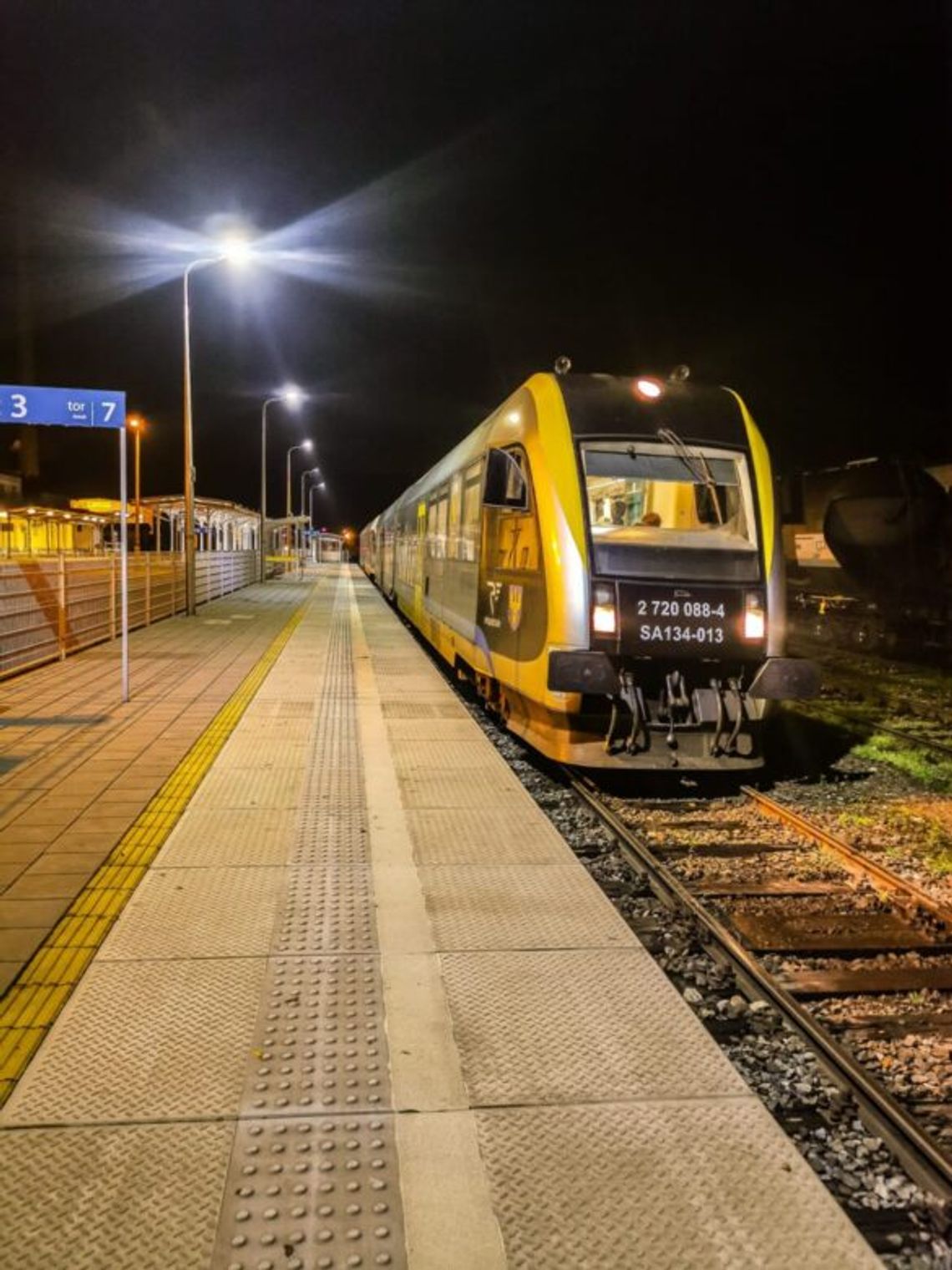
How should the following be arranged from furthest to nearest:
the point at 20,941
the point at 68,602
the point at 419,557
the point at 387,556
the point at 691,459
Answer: the point at 387,556, the point at 419,557, the point at 68,602, the point at 691,459, the point at 20,941

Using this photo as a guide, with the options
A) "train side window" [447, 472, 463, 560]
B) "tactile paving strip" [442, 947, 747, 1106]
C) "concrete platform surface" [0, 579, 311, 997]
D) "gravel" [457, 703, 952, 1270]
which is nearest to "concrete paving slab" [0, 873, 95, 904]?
"concrete platform surface" [0, 579, 311, 997]

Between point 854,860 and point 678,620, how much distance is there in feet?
6.61

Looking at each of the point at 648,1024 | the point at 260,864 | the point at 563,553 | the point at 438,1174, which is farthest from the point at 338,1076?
the point at 563,553

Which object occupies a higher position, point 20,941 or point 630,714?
point 630,714

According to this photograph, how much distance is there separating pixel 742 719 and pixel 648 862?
1.88 metres

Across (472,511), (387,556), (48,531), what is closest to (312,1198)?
(472,511)

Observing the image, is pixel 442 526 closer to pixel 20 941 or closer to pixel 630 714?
pixel 630 714

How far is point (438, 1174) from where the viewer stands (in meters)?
2.71

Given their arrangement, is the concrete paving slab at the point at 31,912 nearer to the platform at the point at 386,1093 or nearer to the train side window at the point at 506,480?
the platform at the point at 386,1093

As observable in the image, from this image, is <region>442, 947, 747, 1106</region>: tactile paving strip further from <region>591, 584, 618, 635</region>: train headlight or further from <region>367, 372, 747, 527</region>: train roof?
<region>367, 372, 747, 527</region>: train roof

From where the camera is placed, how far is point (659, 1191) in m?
2.67

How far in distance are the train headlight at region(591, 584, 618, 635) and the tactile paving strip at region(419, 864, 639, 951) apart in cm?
205

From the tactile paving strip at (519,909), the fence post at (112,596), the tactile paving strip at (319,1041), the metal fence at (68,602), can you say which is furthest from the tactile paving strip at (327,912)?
the fence post at (112,596)

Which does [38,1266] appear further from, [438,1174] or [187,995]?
[187,995]
